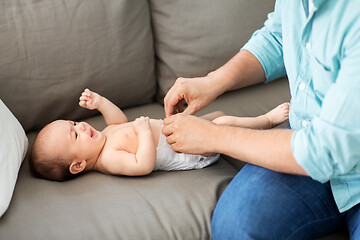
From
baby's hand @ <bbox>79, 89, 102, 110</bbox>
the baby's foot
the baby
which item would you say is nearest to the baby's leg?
the baby

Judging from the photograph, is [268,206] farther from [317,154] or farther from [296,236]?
[317,154]

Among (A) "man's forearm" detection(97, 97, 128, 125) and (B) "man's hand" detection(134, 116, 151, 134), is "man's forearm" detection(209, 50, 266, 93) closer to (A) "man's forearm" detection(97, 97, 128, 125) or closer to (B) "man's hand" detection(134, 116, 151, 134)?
(B) "man's hand" detection(134, 116, 151, 134)

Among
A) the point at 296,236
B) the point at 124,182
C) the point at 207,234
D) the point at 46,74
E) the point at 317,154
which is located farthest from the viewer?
the point at 46,74

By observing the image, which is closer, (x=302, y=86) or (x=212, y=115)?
(x=302, y=86)

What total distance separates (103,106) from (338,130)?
2.97ft

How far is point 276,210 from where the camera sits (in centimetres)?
120

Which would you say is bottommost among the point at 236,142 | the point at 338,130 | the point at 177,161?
the point at 177,161

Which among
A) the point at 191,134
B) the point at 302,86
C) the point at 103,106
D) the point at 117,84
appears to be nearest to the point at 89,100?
the point at 103,106

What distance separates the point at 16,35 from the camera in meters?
1.57

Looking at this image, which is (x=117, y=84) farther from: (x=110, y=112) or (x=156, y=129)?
(x=156, y=129)

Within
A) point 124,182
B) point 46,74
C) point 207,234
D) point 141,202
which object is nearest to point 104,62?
point 46,74

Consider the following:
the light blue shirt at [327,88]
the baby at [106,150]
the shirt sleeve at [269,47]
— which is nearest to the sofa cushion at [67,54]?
the baby at [106,150]

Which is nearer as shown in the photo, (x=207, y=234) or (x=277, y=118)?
(x=207, y=234)

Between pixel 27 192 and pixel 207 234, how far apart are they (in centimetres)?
53
